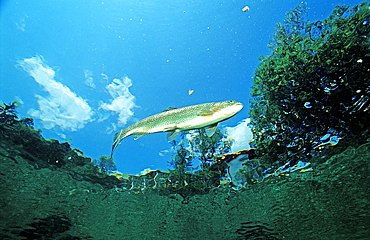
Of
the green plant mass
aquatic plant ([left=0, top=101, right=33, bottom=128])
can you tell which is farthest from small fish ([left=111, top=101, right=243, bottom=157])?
aquatic plant ([left=0, top=101, right=33, bottom=128])

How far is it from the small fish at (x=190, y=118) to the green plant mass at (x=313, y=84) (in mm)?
5314

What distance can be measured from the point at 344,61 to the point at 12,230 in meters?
25.7

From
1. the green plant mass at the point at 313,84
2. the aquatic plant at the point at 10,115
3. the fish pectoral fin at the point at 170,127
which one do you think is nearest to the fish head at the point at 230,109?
the fish pectoral fin at the point at 170,127

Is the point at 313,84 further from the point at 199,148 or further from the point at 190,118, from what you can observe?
the point at 190,118

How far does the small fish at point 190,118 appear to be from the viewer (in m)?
1.88

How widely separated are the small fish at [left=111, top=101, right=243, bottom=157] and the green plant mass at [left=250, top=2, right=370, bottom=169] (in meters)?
5.31

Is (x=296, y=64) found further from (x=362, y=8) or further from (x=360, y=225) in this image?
(x=360, y=225)

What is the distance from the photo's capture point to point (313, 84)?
666cm

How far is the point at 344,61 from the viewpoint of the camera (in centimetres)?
609

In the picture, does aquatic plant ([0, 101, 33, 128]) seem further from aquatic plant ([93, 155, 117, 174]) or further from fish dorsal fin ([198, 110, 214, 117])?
fish dorsal fin ([198, 110, 214, 117])

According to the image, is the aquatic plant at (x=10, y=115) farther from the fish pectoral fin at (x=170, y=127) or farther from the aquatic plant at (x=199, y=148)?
the fish pectoral fin at (x=170, y=127)

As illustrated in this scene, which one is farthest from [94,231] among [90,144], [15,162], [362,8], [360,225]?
[360,225]

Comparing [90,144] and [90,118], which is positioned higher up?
[90,118]

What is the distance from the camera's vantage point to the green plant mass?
5.71 m
